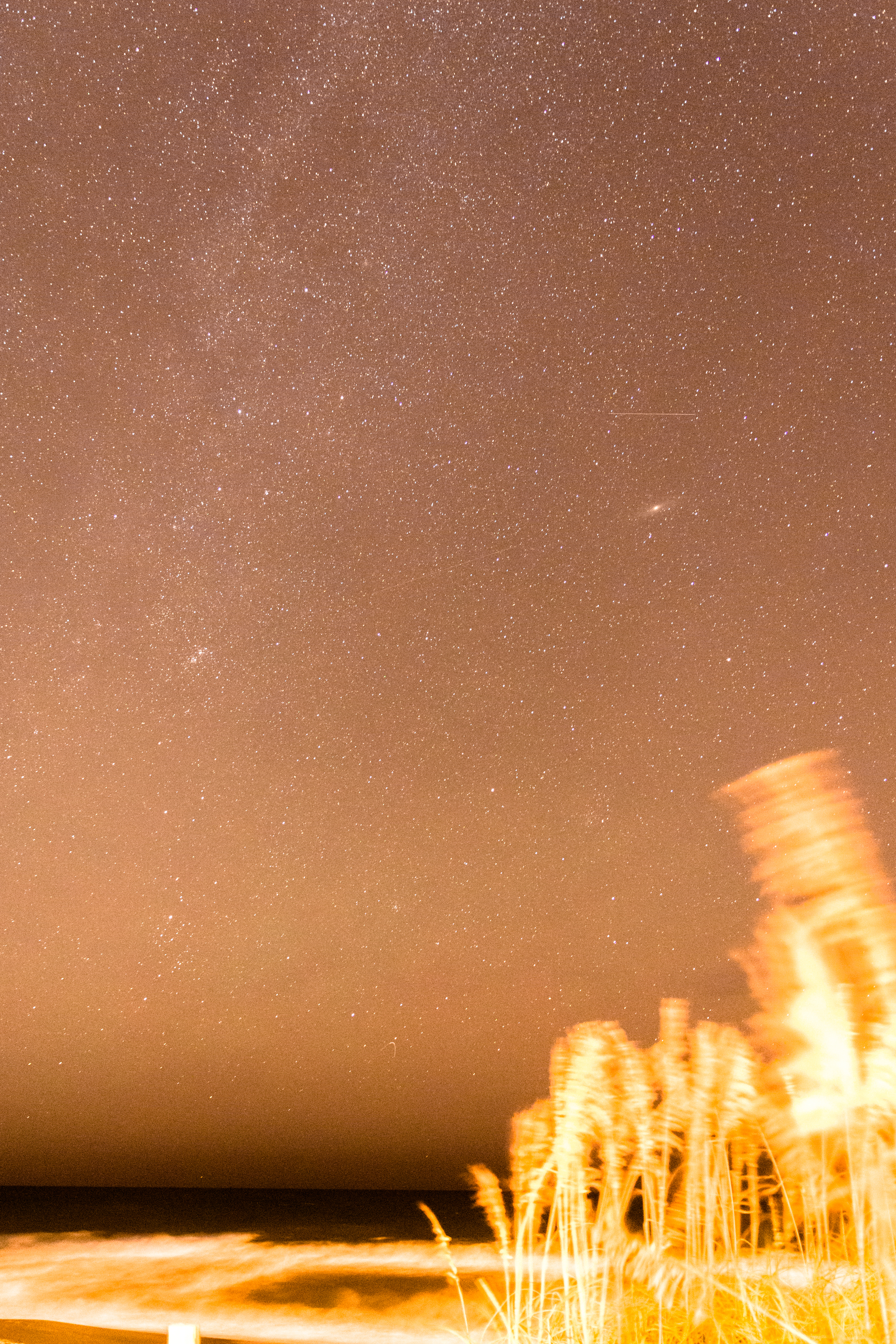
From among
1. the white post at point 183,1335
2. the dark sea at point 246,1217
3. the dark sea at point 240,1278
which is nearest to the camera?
the white post at point 183,1335

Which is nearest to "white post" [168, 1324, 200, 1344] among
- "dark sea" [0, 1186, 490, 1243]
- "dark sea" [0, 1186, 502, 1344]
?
"dark sea" [0, 1186, 502, 1344]

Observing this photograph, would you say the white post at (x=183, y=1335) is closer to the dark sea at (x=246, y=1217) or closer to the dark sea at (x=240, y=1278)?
the dark sea at (x=240, y=1278)

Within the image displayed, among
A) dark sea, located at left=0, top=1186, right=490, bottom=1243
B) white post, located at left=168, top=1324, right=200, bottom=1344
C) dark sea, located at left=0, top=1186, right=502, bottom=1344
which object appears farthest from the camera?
dark sea, located at left=0, top=1186, right=490, bottom=1243

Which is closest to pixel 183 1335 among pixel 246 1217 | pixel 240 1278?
pixel 240 1278

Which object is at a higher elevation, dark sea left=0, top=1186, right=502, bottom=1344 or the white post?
the white post

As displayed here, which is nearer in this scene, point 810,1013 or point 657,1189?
point 810,1013

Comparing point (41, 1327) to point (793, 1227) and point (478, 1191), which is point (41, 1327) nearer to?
point (478, 1191)

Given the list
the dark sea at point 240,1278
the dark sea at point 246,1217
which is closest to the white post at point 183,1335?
the dark sea at point 240,1278

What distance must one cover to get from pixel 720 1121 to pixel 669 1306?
86cm

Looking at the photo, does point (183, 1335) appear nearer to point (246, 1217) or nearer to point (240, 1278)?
point (240, 1278)

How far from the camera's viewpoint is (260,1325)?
12844 mm

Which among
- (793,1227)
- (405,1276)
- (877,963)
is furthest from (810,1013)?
(405,1276)

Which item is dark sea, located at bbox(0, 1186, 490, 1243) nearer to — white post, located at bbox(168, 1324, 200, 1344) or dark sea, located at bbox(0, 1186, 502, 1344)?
dark sea, located at bbox(0, 1186, 502, 1344)

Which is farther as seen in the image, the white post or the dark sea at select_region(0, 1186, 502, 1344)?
the dark sea at select_region(0, 1186, 502, 1344)
